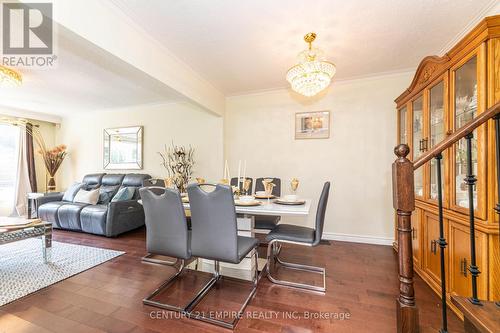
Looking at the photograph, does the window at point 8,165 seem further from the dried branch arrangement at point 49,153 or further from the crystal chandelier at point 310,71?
the crystal chandelier at point 310,71

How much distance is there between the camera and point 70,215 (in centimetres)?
362

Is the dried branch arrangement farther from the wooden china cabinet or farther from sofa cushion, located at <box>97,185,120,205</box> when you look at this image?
the wooden china cabinet

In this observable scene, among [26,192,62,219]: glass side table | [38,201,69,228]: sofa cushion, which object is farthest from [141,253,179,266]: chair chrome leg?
[26,192,62,219]: glass side table

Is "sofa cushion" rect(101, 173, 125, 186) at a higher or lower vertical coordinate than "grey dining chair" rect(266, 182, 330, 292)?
higher

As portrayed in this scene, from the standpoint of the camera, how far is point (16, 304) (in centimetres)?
177

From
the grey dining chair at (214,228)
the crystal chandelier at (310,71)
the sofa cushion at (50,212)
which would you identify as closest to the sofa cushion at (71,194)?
the sofa cushion at (50,212)

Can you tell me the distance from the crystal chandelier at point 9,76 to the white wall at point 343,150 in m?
3.21

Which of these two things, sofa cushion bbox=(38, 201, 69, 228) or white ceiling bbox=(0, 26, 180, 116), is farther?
sofa cushion bbox=(38, 201, 69, 228)

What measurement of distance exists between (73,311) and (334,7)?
128 inches

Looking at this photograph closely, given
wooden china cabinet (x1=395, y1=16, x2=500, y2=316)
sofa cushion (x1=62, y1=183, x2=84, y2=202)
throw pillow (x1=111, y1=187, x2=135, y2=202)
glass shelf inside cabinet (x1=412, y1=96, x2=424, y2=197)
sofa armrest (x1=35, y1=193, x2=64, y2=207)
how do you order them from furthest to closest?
sofa cushion (x1=62, y1=183, x2=84, y2=202) → sofa armrest (x1=35, y1=193, x2=64, y2=207) → throw pillow (x1=111, y1=187, x2=135, y2=202) → glass shelf inside cabinet (x1=412, y1=96, x2=424, y2=197) → wooden china cabinet (x1=395, y1=16, x2=500, y2=316)

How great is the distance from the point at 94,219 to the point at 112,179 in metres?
1.23

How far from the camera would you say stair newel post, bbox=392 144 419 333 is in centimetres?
108

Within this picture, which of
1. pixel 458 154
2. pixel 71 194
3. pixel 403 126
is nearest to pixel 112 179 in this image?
pixel 71 194

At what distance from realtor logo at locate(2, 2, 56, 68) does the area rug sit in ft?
7.49
